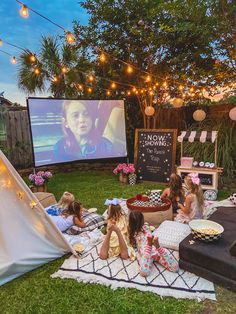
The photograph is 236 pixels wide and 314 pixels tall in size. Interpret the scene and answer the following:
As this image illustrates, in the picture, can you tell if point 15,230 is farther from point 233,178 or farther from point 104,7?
point 104,7

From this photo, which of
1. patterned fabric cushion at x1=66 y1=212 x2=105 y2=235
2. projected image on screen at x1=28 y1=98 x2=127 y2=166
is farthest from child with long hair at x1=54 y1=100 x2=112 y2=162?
patterned fabric cushion at x1=66 y1=212 x2=105 y2=235

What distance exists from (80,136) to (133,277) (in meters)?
4.05

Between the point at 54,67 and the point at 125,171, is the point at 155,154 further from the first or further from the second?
the point at 54,67

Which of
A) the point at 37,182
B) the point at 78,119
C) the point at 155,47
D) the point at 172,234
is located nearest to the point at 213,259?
the point at 172,234

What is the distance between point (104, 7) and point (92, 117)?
2.83 meters

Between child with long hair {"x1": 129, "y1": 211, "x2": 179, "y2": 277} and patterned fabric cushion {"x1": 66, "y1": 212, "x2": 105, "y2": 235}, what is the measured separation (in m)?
0.85

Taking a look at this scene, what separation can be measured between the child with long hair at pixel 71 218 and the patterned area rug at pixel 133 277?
59cm

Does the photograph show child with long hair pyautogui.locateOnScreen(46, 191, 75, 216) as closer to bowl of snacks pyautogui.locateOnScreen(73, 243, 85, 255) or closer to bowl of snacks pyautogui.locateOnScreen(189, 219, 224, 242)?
bowl of snacks pyautogui.locateOnScreen(73, 243, 85, 255)

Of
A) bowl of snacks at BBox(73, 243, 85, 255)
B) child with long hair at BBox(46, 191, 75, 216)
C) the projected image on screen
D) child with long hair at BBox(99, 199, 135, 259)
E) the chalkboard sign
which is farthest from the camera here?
the chalkboard sign

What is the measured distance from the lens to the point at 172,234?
3031mm

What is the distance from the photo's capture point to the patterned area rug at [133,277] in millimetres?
2236

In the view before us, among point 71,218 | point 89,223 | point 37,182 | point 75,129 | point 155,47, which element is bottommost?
point 89,223

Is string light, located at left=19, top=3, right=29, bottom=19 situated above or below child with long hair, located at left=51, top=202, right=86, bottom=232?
above

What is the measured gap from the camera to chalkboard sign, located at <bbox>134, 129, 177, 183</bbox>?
5656 millimetres
